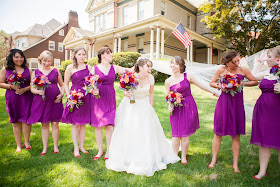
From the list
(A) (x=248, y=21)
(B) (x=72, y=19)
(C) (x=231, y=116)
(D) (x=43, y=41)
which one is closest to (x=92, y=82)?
(C) (x=231, y=116)

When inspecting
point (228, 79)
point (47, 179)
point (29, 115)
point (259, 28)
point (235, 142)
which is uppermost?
point (259, 28)

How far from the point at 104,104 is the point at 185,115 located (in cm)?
166

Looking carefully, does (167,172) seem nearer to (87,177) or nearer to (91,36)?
(87,177)

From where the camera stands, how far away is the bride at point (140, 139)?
11.7 ft

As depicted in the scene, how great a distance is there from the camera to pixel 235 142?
3580 millimetres

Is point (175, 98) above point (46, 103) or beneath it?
above

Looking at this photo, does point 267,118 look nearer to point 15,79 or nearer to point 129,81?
point 129,81

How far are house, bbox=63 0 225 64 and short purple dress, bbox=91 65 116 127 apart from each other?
1415cm

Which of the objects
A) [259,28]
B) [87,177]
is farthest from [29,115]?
[259,28]

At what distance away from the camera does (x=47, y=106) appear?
14.2 ft

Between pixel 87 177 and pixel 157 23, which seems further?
pixel 157 23

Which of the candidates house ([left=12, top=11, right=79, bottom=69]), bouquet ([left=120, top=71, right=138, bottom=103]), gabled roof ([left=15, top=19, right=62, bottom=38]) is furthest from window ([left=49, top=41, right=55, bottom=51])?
bouquet ([left=120, top=71, right=138, bottom=103])

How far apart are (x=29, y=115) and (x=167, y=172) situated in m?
3.32

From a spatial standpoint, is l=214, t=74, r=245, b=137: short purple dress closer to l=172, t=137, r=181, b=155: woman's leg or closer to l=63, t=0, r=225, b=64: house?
l=172, t=137, r=181, b=155: woman's leg
